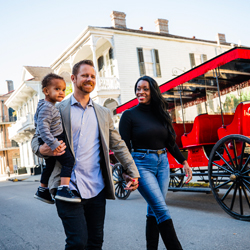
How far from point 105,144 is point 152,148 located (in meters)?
0.78

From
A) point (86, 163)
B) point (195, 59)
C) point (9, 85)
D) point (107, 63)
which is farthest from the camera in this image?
point (9, 85)

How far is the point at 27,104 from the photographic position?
3428 cm

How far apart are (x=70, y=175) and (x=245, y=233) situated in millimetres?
2946

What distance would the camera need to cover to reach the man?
2375 millimetres

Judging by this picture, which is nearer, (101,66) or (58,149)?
(58,149)

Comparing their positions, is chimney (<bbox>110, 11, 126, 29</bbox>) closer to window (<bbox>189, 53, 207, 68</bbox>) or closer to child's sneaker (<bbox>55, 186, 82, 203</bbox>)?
window (<bbox>189, 53, 207, 68</bbox>)

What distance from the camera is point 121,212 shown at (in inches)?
253

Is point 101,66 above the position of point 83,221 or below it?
above

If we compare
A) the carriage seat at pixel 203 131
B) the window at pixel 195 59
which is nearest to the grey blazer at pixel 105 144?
the carriage seat at pixel 203 131

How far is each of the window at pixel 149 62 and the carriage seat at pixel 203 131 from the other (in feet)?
48.2

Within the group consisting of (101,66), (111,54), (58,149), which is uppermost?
(111,54)

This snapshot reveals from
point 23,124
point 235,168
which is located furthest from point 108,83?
point 23,124

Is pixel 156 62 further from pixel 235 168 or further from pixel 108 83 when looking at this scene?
pixel 235 168

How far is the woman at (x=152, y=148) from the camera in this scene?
3025 mm
